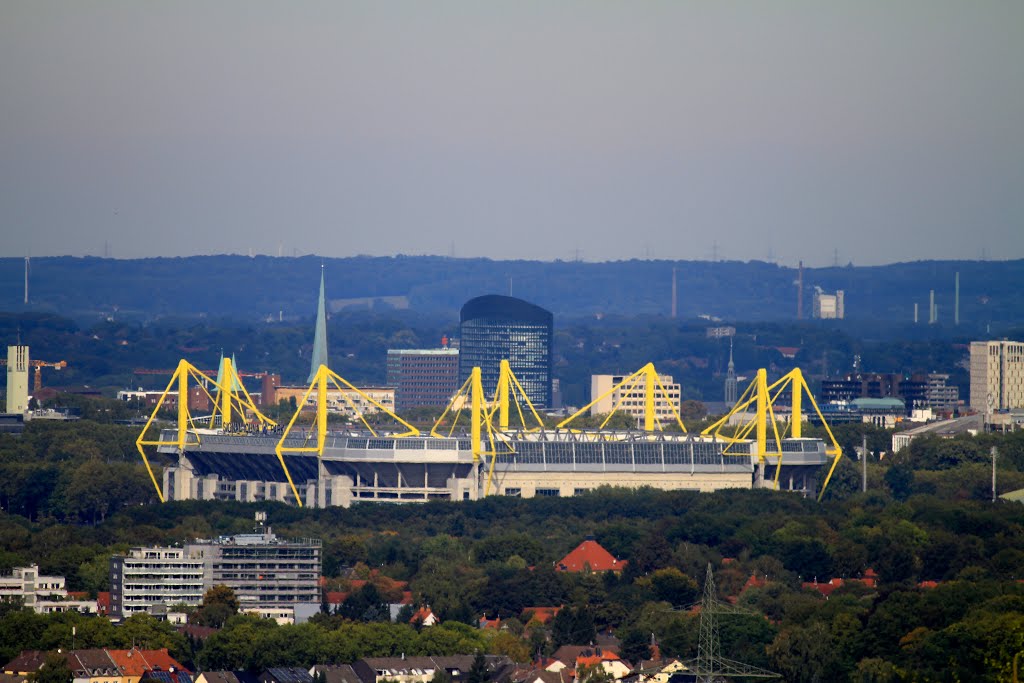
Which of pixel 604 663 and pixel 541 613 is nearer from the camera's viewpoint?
pixel 604 663

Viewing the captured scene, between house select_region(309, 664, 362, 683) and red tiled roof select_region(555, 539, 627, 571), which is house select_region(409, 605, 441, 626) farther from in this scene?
red tiled roof select_region(555, 539, 627, 571)

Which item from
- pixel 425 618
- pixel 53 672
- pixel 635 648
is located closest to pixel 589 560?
pixel 425 618

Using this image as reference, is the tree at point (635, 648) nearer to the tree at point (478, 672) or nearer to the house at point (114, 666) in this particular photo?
the tree at point (478, 672)

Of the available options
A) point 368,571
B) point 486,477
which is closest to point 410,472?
point 486,477

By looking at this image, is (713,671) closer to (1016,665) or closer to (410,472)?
(1016,665)

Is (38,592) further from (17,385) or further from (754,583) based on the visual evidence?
(17,385)

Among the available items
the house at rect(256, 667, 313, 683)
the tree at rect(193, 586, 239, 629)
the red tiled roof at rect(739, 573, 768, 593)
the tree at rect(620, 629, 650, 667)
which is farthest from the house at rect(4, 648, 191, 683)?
the red tiled roof at rect(739, 573, 768, 593)
